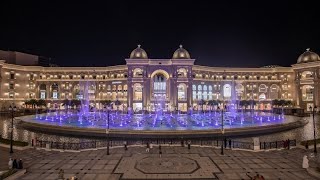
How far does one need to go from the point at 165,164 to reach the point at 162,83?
74.6m

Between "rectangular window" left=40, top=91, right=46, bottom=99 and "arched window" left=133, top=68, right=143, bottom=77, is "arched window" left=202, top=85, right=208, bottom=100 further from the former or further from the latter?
"rectangular window" left=40, top=91, right=46, bottom=99

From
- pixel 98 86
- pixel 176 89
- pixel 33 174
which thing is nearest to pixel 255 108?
pixel 176 89

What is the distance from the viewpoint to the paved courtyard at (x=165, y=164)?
65.7ft

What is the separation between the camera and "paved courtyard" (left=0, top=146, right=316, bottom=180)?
20.0 m

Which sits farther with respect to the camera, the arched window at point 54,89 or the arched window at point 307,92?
the arched window at point 54,89

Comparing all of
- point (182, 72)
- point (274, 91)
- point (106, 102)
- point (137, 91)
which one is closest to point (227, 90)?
point (274, 91)

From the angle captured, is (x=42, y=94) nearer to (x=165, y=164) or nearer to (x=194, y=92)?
(x=194, y=92)

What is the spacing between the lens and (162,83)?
318 ft


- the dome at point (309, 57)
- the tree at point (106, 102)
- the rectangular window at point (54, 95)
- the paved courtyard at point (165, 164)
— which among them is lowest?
the paved courtyard at point (165, 164)

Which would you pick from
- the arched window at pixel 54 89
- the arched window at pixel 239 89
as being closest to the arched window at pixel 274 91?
the arched window at pixel 239 89

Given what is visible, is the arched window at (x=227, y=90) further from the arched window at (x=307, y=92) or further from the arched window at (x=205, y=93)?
the arched window at (x=307, y=92)

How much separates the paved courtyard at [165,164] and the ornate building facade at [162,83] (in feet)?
212

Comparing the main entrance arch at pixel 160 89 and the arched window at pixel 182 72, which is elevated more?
the arched window at pixel 182 72

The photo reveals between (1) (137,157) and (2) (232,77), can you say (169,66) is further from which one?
(1) (137,157)
